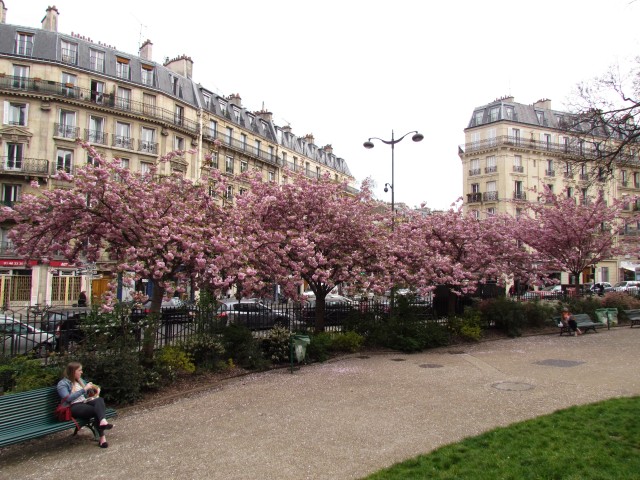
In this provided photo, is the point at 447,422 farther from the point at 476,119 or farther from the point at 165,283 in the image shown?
the point at 476,119

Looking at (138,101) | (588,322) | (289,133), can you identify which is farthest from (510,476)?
(289,133)

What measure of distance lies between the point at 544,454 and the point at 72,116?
39.3 metres

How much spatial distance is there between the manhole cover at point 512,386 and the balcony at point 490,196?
43.7 meters

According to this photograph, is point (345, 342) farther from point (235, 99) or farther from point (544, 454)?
point (235, 99)

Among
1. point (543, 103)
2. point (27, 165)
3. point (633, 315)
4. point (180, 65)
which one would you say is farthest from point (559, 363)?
point (543, 103)

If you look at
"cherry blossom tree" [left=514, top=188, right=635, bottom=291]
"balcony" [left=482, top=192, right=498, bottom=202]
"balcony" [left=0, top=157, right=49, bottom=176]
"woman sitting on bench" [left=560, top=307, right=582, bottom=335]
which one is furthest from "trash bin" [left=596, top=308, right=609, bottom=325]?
"balcony" [left=0, top=157, right=49, bottom=176]

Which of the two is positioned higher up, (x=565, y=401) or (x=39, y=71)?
(x=39, y=71)

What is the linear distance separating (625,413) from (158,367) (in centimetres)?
843

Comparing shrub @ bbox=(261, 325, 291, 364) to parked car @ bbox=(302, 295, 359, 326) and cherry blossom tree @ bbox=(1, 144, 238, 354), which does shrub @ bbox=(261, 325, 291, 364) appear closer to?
→ parked car @ bbox=(302, 295, 359, 326)

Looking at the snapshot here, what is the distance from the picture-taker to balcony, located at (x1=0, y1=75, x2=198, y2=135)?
1350 inches

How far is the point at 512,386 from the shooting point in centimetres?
949

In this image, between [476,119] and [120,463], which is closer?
[120,463]

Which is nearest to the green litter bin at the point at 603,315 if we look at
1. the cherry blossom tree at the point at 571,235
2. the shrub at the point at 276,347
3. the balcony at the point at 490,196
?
the cherry blossom tree at the point at 571,235

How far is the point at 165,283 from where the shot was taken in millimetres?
9852
